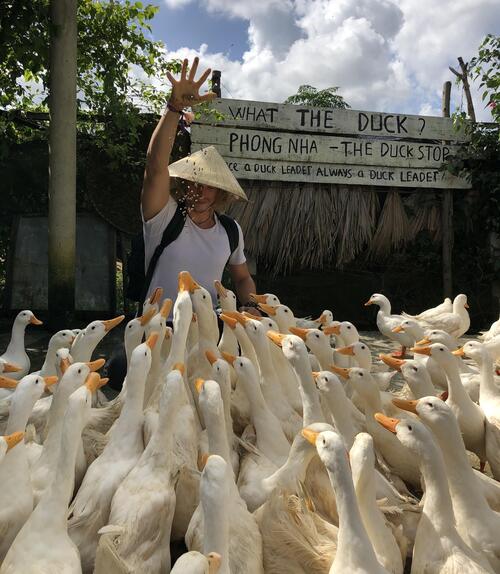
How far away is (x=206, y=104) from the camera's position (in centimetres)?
592

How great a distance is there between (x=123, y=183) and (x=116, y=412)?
157 inches

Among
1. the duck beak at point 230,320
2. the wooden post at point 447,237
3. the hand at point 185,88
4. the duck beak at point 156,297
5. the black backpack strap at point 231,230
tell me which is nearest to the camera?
the duck beak at point 230,320

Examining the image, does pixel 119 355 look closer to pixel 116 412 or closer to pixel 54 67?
pixel 116 412

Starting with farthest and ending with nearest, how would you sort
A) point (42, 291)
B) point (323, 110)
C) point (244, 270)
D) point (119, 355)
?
1. point (323, 110)
2. point (42, 291)
3. point (244, 270)
4. point (119, 355)

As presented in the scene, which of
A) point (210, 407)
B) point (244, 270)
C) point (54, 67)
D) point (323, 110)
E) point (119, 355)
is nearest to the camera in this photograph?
point (210, 407)

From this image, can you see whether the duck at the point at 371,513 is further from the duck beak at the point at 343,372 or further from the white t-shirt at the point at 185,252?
the white t-shirt at the point at 185,252

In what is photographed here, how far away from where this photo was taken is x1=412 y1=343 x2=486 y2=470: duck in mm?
2539

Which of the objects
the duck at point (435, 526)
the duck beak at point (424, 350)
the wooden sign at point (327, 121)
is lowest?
the duck at point (435, 526)

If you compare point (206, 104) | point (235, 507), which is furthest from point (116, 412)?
point (206, 104)

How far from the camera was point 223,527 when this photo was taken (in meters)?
1.42

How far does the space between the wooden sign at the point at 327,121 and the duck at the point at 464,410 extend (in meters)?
4.15

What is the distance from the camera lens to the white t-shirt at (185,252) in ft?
10.6

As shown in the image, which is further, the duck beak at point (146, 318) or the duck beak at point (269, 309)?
the duck beak at point (269, 309)

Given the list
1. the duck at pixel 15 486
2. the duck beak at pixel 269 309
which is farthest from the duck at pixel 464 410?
the duck at pixel 15 486
